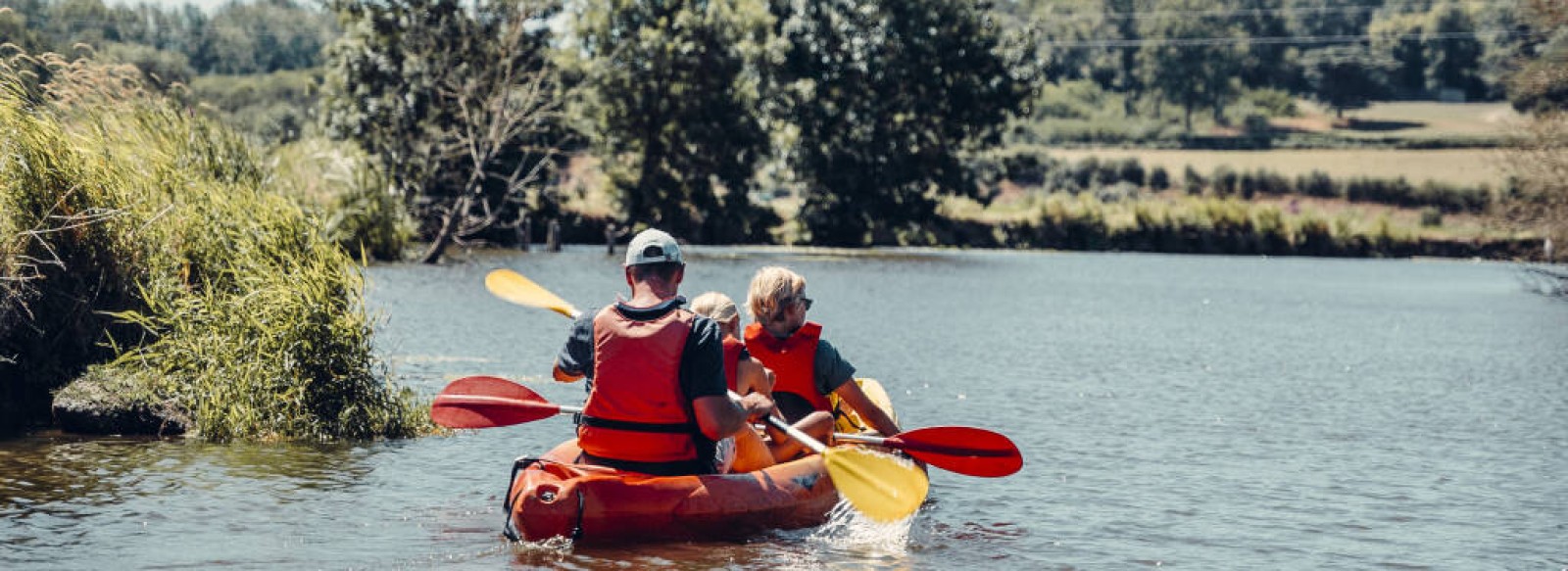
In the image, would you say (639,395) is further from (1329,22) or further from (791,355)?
(1329,22)

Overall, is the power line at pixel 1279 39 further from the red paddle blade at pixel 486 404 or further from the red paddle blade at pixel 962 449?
the red paddle blade at pixel 486 404

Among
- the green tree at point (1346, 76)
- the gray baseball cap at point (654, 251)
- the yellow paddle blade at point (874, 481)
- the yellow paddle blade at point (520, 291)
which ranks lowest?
the yellow paddle blade at point (874, 481)

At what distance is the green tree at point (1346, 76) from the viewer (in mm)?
123125

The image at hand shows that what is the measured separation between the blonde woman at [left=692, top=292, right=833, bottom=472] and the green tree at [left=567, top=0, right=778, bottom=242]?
43716mm

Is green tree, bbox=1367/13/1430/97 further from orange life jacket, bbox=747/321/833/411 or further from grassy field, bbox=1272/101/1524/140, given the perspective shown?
orange life jacket, bbox=747/321/833/411

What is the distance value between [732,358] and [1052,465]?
5194mm

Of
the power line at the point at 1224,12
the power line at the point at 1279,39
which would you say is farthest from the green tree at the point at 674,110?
the power line at the point at 1224,12

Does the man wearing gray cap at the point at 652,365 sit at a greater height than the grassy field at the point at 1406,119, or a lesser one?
lesser

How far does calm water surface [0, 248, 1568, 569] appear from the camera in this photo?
386 inches

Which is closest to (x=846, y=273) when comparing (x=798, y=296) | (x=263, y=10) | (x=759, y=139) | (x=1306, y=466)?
(x=759, y=139)

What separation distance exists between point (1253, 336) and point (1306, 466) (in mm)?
14546

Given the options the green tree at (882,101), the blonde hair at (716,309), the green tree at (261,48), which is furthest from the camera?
the green tree at (261,48)

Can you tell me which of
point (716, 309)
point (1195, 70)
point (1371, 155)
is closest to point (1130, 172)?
point (1371, 155)

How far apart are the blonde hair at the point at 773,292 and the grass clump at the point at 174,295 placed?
387 cm
